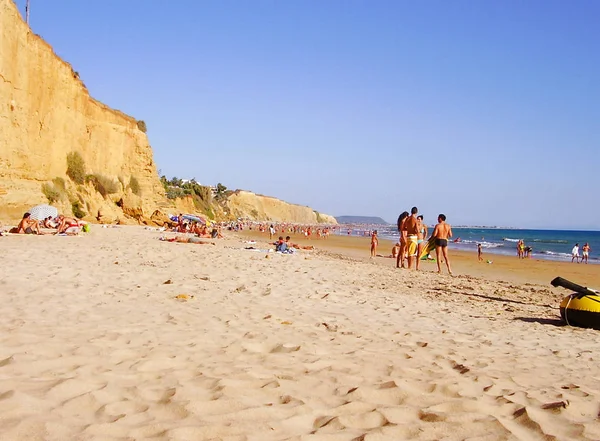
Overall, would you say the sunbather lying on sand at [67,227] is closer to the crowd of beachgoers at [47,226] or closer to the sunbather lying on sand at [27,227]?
the crowd of beachgoers at [47,226]

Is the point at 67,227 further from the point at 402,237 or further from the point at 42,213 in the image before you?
the point at 402,237

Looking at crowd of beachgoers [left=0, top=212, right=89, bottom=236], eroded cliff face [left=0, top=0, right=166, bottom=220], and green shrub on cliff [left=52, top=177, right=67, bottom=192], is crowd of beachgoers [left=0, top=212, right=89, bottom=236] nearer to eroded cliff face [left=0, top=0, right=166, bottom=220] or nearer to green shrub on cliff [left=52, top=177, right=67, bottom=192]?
eroded cliff face [left=0, top=0, right=166, bottom=220]

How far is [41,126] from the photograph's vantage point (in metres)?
22.0

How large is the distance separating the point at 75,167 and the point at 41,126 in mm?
3354

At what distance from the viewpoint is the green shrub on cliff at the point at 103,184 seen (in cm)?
2666

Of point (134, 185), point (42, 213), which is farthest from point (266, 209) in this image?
point (42, 213)

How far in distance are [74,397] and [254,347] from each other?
154 cm

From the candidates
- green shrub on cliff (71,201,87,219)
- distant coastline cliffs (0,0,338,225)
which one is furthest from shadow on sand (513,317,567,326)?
green shrub on cliff (71,201,87,219)

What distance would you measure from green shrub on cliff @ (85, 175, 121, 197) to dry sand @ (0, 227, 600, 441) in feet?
68.9

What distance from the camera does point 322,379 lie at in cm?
313

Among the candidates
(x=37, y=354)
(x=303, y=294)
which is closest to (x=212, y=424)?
(x=37, y=354)

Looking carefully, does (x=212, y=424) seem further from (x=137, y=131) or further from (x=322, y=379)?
(x=137, y=131)

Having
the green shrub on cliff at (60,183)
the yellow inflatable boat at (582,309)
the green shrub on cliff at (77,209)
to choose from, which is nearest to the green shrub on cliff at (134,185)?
the green shrub on cliff at (77,209)

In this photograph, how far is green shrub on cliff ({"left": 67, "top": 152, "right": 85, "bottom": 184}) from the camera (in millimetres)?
24844
